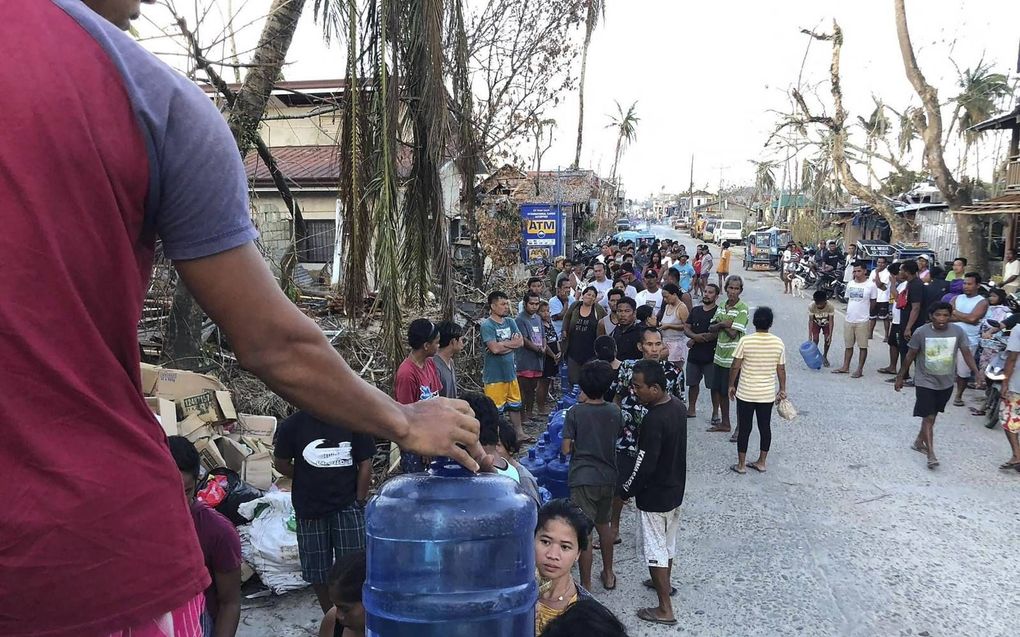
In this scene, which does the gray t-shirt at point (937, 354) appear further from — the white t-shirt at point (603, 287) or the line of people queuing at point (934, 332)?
the white t-shirt at point (603, 287)

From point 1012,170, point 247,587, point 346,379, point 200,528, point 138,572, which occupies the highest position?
point 1012,170

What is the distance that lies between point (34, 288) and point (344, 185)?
4375mm

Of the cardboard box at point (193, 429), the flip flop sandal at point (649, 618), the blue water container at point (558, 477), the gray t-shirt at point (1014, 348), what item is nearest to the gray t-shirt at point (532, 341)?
the blue water container at point (558, 477)

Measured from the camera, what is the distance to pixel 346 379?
1.14m

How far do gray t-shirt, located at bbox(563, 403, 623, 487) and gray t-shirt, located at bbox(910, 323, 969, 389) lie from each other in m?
4.50

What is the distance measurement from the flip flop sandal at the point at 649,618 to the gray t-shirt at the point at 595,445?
0.86 m

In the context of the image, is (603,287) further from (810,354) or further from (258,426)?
(258,426)

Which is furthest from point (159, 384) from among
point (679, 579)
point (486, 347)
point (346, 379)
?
point (346, 379)

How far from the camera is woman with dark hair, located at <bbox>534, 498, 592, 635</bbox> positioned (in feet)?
10.4

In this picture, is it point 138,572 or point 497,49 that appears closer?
point 138,572

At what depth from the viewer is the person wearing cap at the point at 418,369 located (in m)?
5.32

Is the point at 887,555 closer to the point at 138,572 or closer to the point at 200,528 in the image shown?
the point at 200,528

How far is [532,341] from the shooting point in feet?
28.7

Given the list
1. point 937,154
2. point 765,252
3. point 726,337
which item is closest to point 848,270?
point 937,154
